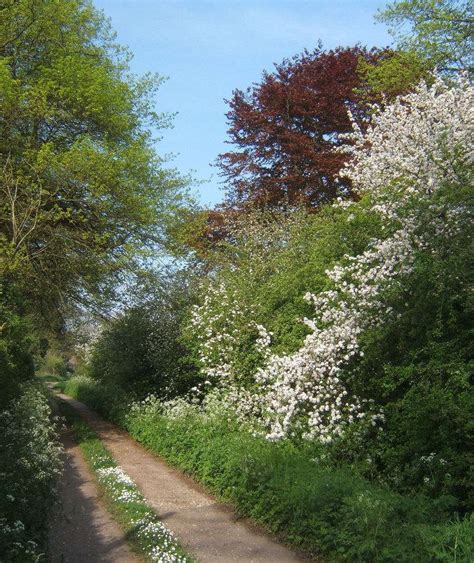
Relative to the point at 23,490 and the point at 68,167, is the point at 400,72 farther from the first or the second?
the point at 23,490

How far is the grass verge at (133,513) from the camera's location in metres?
6.60

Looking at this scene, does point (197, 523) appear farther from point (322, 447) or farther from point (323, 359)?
point (323, 359)

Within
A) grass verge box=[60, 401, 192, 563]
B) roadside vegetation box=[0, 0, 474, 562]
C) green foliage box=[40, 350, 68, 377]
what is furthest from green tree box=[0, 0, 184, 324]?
green foliage box=[40, 350, 68, 377]

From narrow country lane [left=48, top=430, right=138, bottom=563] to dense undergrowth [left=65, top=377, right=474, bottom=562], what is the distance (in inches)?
71.9

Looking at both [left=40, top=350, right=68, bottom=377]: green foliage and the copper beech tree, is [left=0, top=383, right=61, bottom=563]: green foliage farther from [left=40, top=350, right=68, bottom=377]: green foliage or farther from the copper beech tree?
[left=40, top=350, right=68, bottom=377]: green foliage

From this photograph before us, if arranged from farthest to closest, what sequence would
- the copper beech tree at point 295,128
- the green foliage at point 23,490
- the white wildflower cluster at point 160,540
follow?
the copper beech tree at point 295,128 < the white wildflower cluster at point 160,540 < the green foliage at point 23,490

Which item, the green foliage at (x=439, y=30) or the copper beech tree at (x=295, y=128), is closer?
the green foliage at (x=439, y=30)

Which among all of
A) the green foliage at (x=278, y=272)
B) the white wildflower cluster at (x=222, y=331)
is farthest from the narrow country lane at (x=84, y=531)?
the green foliage at (x=278, y=272)

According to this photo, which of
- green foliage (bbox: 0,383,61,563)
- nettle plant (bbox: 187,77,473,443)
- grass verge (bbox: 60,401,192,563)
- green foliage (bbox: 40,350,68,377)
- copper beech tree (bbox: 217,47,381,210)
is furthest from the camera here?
green foliage (bbox: 40,350,68,377)

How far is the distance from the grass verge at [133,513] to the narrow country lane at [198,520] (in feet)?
0.59

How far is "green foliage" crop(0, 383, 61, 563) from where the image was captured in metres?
4.70

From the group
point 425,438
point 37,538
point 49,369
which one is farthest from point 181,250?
point 49,369

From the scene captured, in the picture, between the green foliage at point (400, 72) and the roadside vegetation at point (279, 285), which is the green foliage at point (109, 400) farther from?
the green foliage at point (400, 72)

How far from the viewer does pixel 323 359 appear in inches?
370
